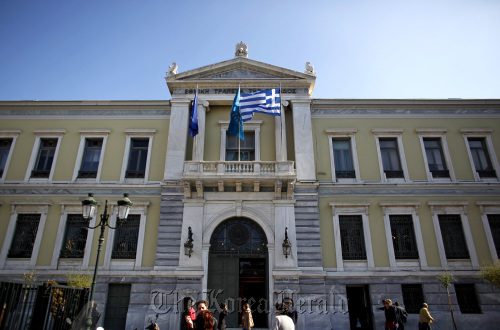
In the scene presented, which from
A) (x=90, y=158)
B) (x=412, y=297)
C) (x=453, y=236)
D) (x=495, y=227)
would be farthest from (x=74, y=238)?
(x=495, y=227)

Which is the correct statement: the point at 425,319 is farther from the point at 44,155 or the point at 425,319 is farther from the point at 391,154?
the point at 44,155

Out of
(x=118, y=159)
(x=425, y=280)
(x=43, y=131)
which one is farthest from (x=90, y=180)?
(x=425, y=280)

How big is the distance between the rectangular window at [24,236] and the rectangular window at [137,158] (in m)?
5.23

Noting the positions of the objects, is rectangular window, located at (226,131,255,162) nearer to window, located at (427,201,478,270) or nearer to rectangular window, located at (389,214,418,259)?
rectangular window, located at (389,214,418,259)

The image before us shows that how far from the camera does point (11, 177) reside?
18281mm

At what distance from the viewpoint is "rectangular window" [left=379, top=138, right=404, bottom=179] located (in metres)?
18.2

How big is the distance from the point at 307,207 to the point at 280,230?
187 centimetres

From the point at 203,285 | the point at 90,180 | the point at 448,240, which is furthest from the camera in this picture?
the point at 90,180

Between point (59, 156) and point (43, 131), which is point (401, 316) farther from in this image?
point (43, 131)

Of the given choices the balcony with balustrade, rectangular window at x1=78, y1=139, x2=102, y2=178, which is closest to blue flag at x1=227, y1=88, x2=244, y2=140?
the balcony with balustrade

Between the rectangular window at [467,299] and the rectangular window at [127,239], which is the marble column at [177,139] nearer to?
the rectangular window at [127,239]

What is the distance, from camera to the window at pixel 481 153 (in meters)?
18.2

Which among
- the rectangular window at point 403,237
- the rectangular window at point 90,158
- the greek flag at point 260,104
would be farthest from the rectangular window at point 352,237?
the rectangular window at point 90,158
